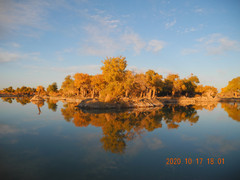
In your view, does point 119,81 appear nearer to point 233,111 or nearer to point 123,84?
point 123,84

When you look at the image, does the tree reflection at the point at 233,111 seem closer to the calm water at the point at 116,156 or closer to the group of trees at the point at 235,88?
the calm water at the point at 116,156

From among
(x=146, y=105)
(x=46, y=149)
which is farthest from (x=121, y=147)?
(x=146, y=105)

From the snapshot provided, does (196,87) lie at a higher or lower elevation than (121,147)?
higher

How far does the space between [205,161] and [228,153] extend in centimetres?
289

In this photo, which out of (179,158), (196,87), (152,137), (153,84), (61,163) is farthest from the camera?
(196,87)

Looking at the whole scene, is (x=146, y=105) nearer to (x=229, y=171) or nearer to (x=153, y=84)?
(x=153, y=84)

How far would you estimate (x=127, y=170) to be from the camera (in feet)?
27.4

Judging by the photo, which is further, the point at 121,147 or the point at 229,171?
the point at 121,147

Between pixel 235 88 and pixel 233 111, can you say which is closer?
pixel 233 111
